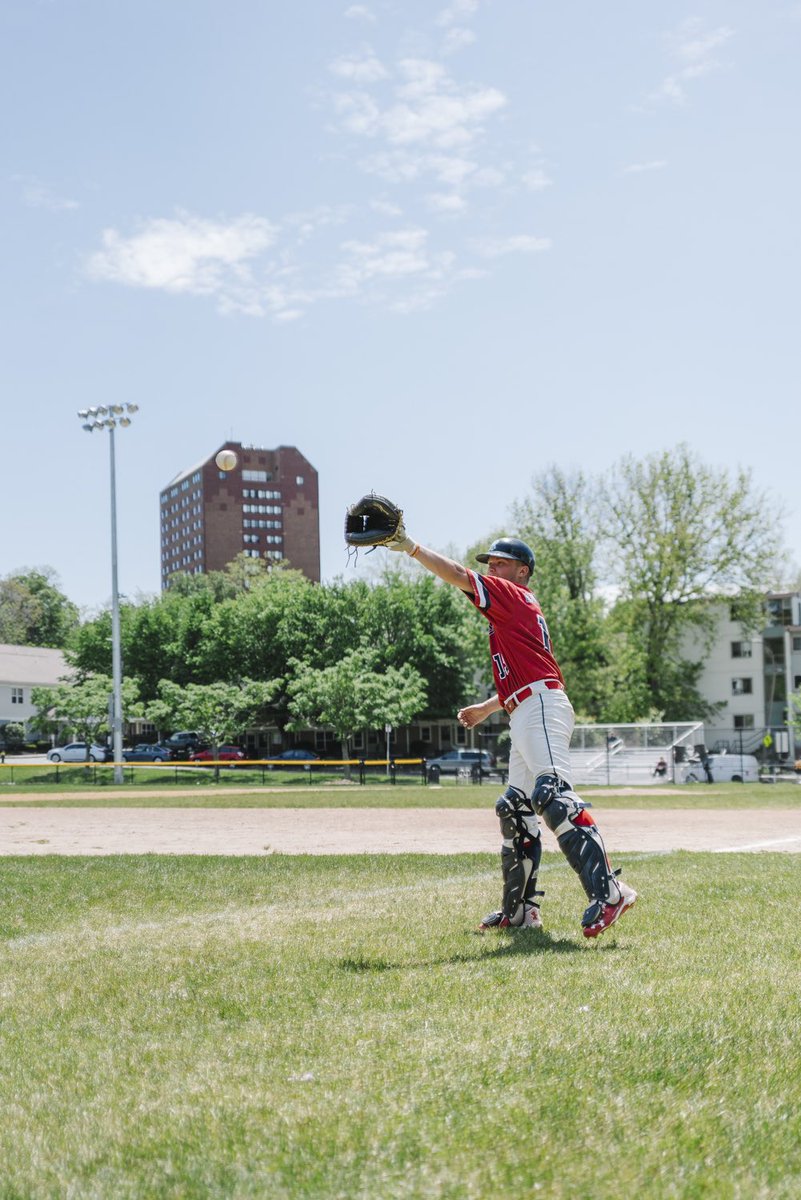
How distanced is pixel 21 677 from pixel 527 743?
8371 centimetres

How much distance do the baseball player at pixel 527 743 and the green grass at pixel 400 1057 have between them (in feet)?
0.96

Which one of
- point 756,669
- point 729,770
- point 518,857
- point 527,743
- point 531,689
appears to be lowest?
point 729,770

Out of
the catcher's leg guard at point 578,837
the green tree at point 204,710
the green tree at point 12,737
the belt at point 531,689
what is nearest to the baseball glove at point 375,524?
the belt at point 531,689

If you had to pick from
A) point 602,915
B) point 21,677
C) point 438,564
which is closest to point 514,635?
point 438,564

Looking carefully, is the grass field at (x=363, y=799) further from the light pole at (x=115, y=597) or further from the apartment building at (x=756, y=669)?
the apartment building at (x=756, y=669)

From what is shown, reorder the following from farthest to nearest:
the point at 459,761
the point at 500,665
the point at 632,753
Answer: the point at 459,761
the point at 632,753
the point at 500,665

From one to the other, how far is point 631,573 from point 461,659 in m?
10.1

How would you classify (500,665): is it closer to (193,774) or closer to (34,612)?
(193,774)

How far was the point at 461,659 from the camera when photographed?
5909 centimetres

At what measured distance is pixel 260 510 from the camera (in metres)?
135

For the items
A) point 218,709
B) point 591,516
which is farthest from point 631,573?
point 218,709

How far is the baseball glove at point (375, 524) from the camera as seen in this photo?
5.99 m

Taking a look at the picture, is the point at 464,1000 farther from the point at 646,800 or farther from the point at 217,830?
the point at 646,800

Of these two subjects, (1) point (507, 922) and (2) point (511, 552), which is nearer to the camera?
(1) point (507, 922)
